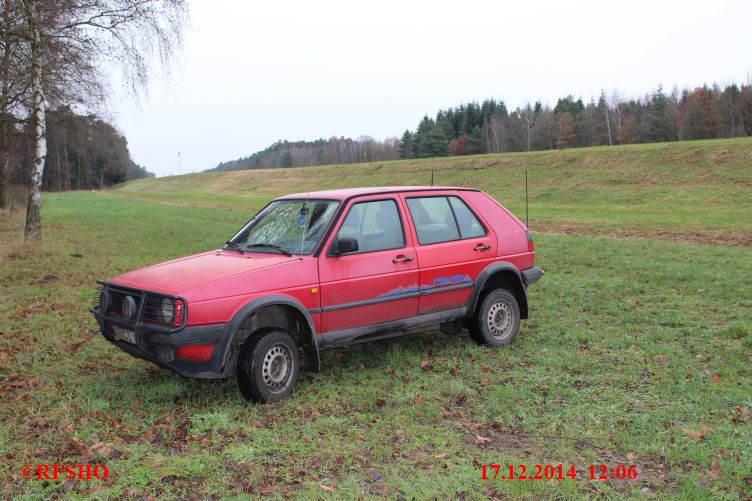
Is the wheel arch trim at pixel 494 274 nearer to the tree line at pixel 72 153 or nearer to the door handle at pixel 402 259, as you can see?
the door handle at pixel 402 259

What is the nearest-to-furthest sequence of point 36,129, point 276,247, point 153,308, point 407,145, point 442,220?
point 153,308 → point 276,247 → point 442,220 → point 36,129 → point 407,145

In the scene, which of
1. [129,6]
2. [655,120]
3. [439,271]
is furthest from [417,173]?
[439,271]

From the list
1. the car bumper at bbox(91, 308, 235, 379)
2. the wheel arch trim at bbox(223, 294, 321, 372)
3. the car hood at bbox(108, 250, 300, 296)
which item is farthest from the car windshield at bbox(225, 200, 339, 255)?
the car bumper at bbox(91, 308, 235, 379)

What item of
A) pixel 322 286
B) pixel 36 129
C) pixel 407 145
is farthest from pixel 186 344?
pixel 407 145

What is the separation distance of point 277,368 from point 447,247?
2294 mm

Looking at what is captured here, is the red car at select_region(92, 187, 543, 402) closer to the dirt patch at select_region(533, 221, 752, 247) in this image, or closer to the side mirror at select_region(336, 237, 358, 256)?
the side mirror at select_region(336, 237, 358, 256)

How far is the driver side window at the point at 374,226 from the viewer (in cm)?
585

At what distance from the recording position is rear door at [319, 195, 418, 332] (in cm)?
553

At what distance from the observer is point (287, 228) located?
5.98m

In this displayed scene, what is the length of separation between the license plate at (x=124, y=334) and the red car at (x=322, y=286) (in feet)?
0.03

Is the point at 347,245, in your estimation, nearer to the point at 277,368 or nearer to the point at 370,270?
the point at 370,270

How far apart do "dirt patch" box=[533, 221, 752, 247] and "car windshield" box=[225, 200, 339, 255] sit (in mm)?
13077

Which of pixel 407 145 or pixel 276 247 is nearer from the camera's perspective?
pixel 276 247
